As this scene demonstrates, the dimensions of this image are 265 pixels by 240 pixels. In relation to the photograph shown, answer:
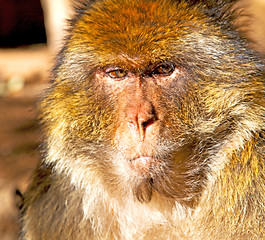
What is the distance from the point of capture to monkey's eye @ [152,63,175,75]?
3014 millimetres

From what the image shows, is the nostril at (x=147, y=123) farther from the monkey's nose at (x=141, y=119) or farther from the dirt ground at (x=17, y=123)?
the dirt ground at (x=17, y=123)

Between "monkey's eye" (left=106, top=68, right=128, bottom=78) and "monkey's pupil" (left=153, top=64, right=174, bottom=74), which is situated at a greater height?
"monkey's pupil" (left=153, top=64, right=174, bottom=74)

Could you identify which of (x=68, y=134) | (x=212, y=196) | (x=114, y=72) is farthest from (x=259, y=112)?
(x=68, y=134)

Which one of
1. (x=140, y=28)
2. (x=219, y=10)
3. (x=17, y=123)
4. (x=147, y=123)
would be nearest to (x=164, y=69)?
(x=140, y=28)

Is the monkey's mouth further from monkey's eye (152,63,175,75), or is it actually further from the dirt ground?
the dirt ground

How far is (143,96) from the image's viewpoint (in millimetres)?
2895

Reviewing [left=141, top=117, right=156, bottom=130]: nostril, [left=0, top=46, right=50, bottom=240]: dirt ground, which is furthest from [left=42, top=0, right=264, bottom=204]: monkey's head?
[left=0, top=46, right=50, bottom=240]: dirt ground

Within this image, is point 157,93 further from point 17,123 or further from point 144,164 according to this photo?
point 17,123

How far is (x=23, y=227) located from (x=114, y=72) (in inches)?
69.1

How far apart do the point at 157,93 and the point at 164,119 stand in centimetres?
20

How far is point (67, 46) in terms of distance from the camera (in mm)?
3293

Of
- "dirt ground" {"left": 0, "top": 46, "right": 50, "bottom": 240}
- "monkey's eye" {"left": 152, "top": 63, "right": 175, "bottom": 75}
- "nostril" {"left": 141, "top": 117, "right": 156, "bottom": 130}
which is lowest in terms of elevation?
"dirt ground" {"left": 0, "top": 46, "right": 50, "bottom": 240}

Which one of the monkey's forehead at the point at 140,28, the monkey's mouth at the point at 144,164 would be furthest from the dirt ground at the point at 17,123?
the monkey's mouth at the point at 144,164

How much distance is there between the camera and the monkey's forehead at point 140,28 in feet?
9.62
